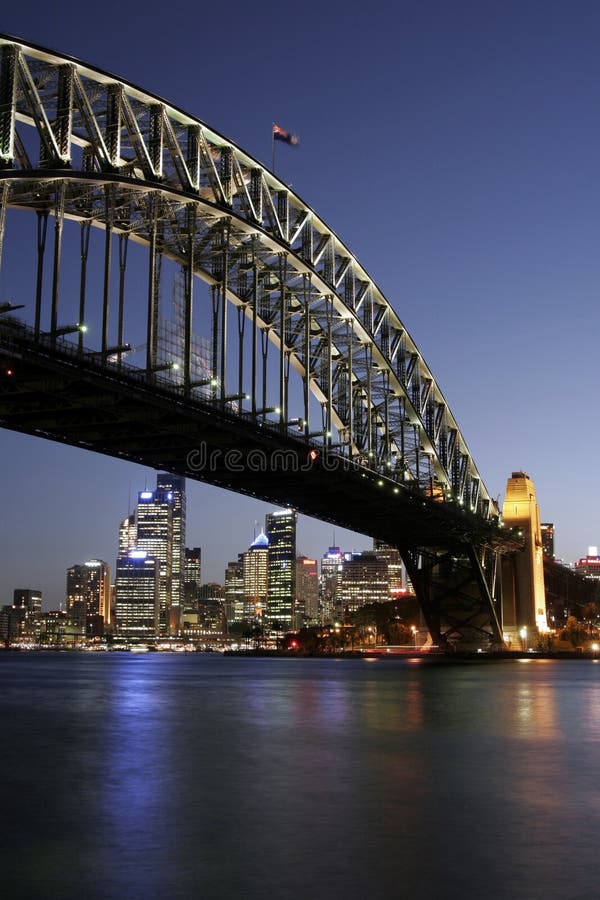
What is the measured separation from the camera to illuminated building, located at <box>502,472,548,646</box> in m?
98.2

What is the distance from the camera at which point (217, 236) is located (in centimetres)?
5197

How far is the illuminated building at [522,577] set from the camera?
98.2 meters

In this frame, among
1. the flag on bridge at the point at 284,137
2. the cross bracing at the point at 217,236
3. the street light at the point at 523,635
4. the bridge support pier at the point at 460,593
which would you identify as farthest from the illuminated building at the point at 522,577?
the flag on bridge at the point at 284,137

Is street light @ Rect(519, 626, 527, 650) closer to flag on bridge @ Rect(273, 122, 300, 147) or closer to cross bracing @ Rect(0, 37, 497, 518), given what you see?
cross bracing @ Rect(0, 37, 497, 518)

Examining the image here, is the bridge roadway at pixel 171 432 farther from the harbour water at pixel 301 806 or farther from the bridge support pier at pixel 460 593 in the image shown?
the bridge support pier at pixel 460 593

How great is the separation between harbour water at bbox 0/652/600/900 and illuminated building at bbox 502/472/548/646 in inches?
2671

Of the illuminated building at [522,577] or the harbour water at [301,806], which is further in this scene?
the illuminated building at [522,577]

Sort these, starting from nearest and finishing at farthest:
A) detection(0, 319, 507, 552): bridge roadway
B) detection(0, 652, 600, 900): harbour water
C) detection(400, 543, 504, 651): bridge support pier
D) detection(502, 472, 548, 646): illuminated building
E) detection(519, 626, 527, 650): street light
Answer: detection(0, 652, 600, 900): harbour water → detection(0, 319, 507, 552): bridge roadway → detection(400, 543, 504, 651): bridge support pier → detection(519, 626, 527, 650): street light → detection(502, 472, 548, 646): illuminated building

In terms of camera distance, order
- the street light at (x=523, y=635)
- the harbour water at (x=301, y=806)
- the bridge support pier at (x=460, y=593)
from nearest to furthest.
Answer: the harbour water at (x=301, y=806)
the bridge support pier at (x=460, y=593)
the street light at (x=523, y=635)

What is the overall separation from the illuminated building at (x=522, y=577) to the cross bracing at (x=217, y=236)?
58.5ft

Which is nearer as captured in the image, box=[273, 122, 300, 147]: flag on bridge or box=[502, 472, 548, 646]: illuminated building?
box=[273, 122, 300, 147]: flag on bridge

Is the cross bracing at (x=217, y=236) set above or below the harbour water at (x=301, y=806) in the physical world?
above

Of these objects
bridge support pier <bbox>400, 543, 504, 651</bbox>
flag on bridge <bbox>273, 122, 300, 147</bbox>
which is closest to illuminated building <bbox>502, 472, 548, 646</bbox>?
bridge support pier <bbox>400, 543, 504, 651</bbox>

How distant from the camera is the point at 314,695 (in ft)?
138
